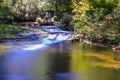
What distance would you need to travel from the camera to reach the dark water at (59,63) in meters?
16.1

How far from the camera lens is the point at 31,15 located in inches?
1421

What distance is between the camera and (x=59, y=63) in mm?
18891

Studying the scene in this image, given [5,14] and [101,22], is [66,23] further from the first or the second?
[101,22]

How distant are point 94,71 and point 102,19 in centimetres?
954

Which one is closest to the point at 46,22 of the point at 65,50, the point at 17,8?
the point at 17,8

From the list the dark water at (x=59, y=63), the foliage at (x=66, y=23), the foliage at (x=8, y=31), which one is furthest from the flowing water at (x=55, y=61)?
the foliage at (x=66, y=23)

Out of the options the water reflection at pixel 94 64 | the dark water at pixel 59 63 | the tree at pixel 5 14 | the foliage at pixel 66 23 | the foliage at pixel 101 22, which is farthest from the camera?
the tree at pixel 5 14

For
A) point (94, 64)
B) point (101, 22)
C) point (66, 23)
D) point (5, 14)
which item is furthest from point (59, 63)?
point (5, 14)

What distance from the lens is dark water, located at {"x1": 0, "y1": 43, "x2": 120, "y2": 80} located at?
16141 mm

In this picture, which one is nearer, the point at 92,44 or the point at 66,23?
the point at 92,44

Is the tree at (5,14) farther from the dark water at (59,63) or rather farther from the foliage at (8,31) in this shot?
the dark water at (59,63)

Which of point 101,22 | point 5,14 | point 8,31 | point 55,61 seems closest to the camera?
point 55,61

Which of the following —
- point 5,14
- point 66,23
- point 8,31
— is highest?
point 5,14

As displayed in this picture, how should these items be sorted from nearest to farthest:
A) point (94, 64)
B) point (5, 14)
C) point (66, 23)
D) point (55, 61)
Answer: point (94, 64)
point (55, 61)
point (66, 23)
point (5, 14)
